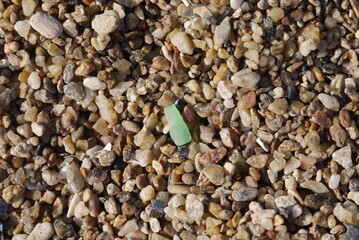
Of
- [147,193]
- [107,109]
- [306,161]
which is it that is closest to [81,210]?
[147,193]

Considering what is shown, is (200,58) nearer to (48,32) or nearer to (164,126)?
(164,126)

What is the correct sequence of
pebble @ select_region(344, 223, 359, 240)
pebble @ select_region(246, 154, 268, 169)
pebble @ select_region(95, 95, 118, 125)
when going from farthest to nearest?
pebble @ select_region(95, 95, 118, 125) → pebble @ select_region(246, 154, 268, 169) → pebble @ select_region(344, 223, 359, 240)

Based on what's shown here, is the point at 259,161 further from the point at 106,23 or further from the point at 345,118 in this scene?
the point at 106,23

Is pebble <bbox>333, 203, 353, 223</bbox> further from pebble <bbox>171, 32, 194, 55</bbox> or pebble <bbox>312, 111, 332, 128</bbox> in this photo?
pebble <bbox>171, 32, 194, 55</bbox>

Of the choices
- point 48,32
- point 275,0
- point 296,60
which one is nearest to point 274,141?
point 296,60

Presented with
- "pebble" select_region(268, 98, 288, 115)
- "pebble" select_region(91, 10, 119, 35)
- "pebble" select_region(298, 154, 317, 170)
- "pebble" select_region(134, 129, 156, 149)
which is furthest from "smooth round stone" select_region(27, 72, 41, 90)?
"pebble" select_region(298, 154, 317, 170)

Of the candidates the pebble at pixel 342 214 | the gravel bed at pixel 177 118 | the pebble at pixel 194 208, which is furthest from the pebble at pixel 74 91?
the pebble at pixel 342 214
